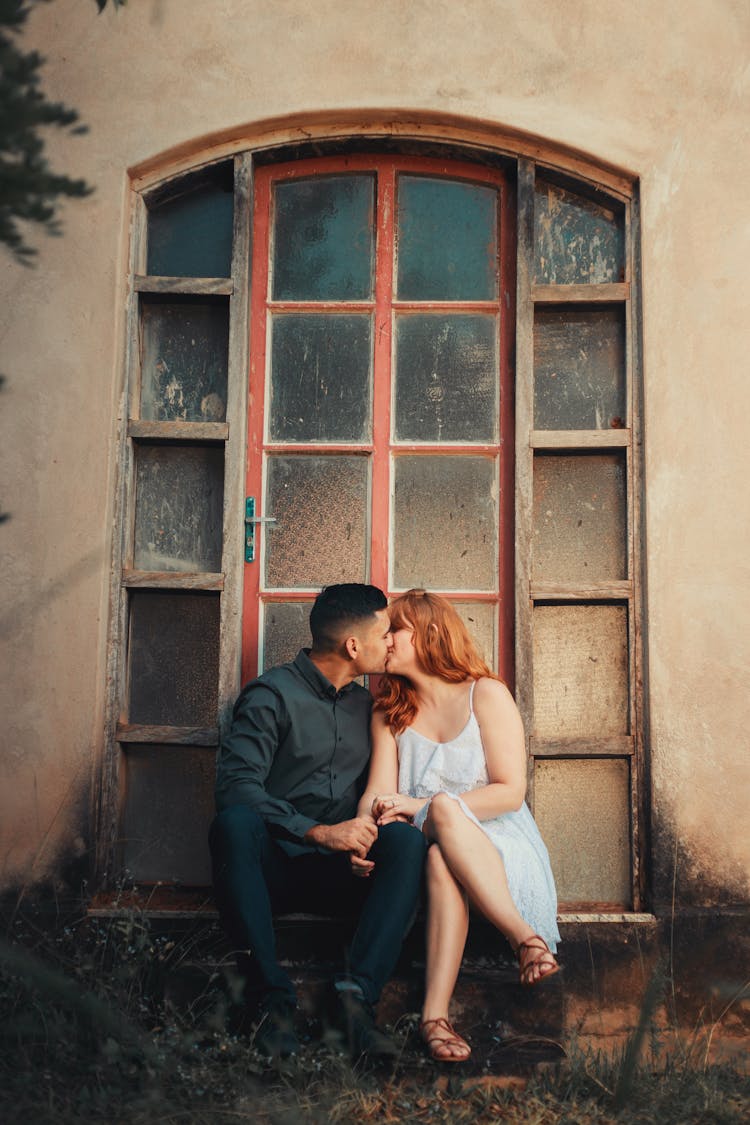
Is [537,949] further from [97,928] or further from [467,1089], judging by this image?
[97,928]

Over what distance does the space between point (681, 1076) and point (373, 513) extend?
2.07 meters

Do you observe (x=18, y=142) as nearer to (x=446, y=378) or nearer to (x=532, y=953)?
(x=446, y=378)

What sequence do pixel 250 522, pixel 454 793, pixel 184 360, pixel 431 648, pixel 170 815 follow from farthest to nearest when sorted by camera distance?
pixel 184 360
pixel 250 522
pixel 170 815
pixel 431 648
pixel 454 793

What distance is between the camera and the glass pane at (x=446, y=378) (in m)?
3.87

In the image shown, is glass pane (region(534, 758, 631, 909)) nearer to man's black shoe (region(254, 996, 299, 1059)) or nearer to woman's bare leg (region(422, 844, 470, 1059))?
woman's bare leg (region(422, 844, 470, 1059))

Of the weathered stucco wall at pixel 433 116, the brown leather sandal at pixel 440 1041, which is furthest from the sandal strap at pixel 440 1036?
the weathered stucco wall at pixel 433 116

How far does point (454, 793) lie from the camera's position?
334 centimetres

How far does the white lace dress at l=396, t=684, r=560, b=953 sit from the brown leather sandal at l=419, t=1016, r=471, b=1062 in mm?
419

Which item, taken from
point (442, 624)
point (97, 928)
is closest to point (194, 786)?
point (97, 928)

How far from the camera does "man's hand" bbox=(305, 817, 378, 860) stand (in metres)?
3.06

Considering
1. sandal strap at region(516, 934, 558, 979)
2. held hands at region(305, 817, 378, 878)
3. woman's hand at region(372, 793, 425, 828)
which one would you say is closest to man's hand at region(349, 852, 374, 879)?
held hands at region(305, 817, 378, 878)

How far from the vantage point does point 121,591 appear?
12.2 feet

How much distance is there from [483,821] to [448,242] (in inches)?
85.2

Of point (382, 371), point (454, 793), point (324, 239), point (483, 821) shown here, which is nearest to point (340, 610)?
point (454, 793)
